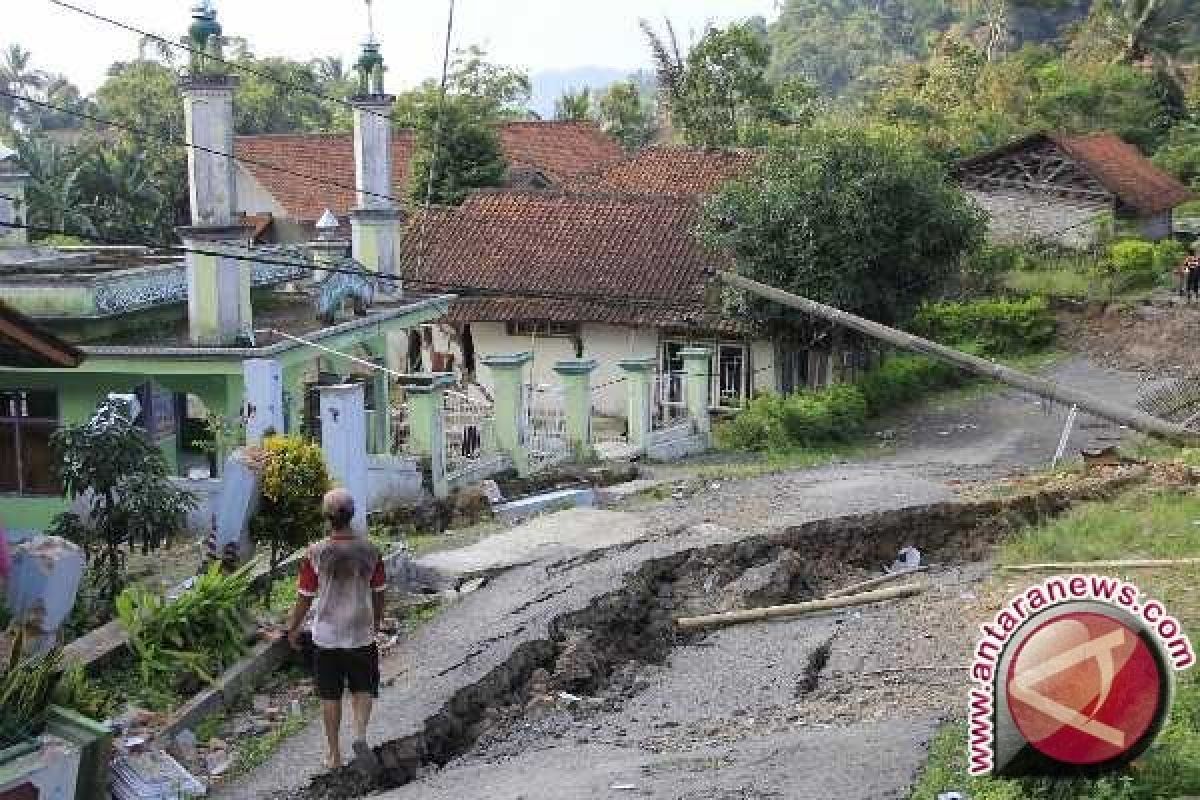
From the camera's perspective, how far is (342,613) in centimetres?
818

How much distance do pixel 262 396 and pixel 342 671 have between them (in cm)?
807

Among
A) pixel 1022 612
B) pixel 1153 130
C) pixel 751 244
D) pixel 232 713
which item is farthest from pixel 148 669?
pixel 1153 130

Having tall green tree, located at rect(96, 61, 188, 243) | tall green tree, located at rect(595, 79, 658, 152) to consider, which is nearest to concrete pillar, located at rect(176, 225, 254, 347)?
tall green tree, located at rect(96, 61, 188, 243)

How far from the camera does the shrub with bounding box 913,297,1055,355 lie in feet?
97.9

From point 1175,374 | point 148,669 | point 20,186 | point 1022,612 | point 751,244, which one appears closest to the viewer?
point 1022,612

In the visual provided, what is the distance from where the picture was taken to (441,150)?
3712cm

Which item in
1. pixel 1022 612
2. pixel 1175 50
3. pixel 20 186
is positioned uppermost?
pixel 1175 50

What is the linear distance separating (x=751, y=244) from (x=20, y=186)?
11218mm

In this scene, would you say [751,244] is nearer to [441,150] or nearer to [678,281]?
[678,281]

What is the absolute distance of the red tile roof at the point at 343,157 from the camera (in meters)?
41.2

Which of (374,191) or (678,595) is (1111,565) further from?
(374,191)

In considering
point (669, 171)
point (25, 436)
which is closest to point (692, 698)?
point (25, 436)

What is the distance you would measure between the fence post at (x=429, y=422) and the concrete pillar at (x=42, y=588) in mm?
8484

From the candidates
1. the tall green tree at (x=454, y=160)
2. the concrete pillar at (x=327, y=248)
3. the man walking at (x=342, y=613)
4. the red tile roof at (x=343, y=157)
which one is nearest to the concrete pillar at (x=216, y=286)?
the concrete pillar at (x=327, y=248)
